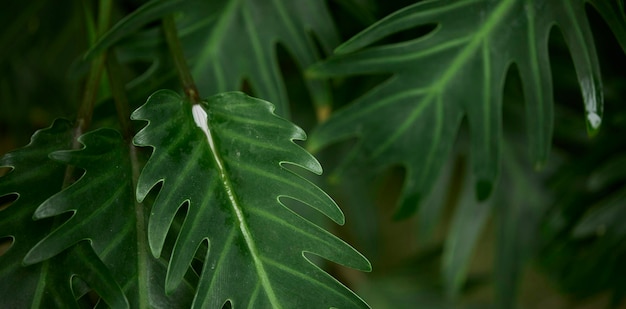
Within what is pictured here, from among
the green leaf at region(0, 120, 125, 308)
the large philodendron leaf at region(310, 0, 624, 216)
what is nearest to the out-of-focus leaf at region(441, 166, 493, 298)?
the large philodendron leaf at region(310, 0, 624, 216)

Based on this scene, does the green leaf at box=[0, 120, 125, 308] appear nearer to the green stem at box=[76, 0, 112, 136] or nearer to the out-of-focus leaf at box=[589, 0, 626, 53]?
the green stem at box=[76, 0, 112, 136]

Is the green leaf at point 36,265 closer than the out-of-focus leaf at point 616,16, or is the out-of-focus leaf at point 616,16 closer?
the green leaf at point 36,265

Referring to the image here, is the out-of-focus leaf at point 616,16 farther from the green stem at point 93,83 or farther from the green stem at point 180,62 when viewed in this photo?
the green stem at point 93,83

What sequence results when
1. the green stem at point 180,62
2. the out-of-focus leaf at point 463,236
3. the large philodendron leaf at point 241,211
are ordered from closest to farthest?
1. the large philodendron leaf at point 241,211
2. the green stem at point 180,62
3. the out-of-focus leaf at point 463,236

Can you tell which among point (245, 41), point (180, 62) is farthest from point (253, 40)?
point (180, 62)

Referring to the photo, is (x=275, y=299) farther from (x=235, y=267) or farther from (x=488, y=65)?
(x=488, y=65)

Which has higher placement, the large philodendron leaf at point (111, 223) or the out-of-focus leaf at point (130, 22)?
the out-of-focus leaf at point (130, 22)

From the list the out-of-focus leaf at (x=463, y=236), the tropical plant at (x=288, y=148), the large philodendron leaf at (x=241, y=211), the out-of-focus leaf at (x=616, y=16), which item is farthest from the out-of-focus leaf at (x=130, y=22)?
the out-of-focus leaf at (x=463, y=236)

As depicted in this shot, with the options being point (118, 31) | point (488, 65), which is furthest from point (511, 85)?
point (118, 31)
